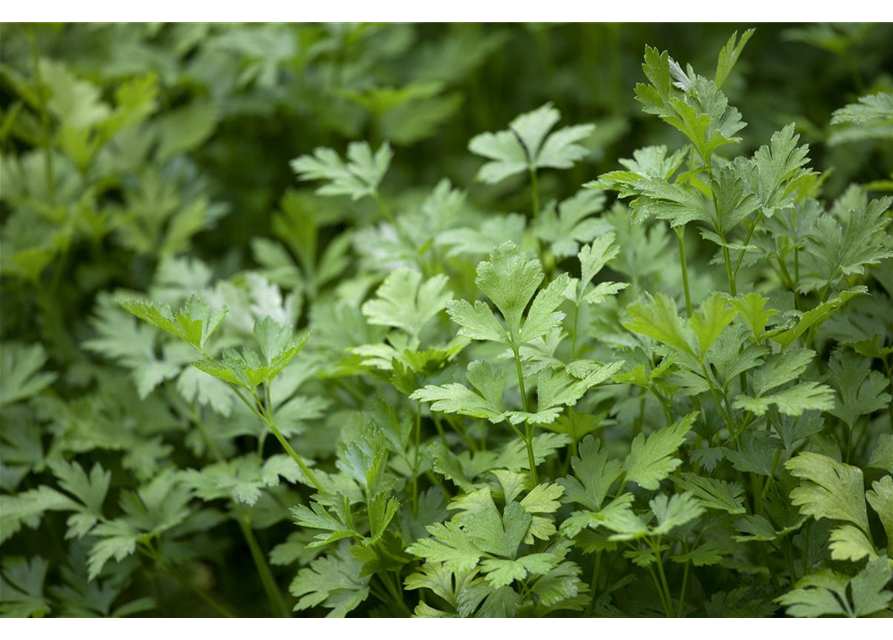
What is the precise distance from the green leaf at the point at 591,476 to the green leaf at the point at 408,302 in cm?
26

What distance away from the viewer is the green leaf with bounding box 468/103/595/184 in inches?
45.1

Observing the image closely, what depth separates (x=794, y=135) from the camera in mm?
866

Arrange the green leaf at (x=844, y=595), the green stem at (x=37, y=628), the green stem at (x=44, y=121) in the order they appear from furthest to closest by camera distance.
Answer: the green stem at (x=44, y=121), the green stem at (x=37, y=628), the green leaf at (x=844, y=595)

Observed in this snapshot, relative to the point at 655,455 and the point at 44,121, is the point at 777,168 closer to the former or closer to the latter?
the point at 655,455

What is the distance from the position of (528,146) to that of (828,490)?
60cm

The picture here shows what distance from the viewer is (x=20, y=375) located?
130cm

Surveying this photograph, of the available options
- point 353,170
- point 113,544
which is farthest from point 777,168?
point 113,544

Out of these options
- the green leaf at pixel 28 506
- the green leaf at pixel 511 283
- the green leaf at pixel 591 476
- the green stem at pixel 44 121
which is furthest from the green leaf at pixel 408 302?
the green stem at pixel 44 121

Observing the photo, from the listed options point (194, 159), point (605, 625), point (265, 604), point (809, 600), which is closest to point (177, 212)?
point (194, 159)

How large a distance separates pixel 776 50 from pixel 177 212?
1.34m

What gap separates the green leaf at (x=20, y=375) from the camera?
128 centimetres

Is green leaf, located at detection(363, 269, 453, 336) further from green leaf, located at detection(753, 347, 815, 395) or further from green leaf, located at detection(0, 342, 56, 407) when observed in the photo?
green leaf, located at detection(0, 342, 56, 407)

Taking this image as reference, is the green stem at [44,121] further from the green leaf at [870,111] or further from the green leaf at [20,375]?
the green leaf at [870,111]
